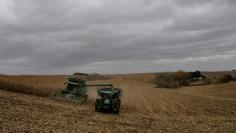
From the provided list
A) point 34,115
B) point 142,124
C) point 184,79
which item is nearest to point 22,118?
point 34,115

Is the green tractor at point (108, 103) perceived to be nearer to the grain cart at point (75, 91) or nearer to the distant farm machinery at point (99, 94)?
the distant farm machinery at point (99, 94)

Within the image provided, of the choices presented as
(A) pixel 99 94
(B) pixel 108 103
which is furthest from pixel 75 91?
(B) pixel 108 103

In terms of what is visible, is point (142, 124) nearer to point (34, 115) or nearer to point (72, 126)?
point (72, 126)

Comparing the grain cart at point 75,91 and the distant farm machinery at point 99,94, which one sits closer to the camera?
the distant farm machinery at point 99,94

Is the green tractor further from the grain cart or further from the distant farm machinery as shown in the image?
the grain cart

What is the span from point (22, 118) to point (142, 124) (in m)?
6.25

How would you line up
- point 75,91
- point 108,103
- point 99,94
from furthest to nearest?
point 75,91
point 99,94
point 108,103

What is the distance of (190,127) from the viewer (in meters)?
18.3

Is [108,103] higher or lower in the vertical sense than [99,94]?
lower

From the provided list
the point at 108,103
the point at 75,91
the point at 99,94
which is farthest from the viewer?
the point at 75,91

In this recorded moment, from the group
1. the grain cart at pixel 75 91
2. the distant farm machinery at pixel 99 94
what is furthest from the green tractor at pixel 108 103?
the grain cart at pixel 75 91

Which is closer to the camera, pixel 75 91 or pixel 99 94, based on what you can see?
pixel 99 94

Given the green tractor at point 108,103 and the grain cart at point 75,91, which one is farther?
the grain cart at point 75,91

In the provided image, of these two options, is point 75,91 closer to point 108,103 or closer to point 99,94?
point 99,94
